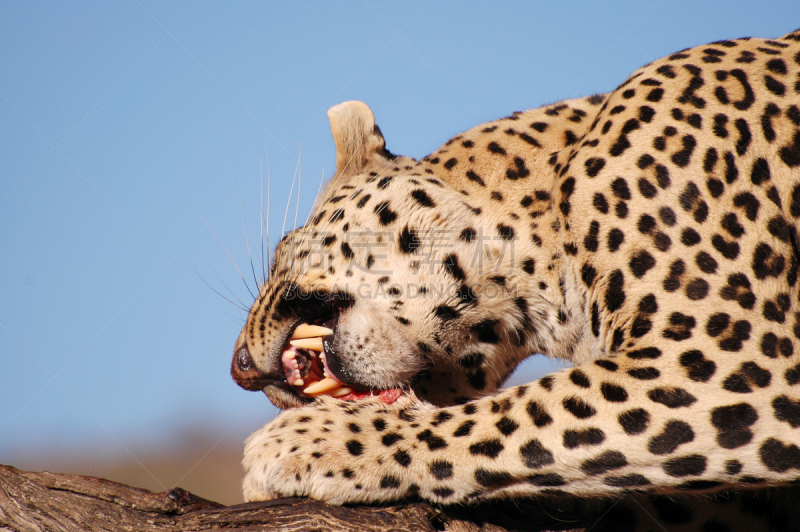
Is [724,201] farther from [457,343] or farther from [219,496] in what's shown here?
[219,496]

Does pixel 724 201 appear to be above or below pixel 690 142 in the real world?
below

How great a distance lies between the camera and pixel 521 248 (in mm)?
4738

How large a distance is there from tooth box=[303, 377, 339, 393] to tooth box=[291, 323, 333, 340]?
318mm

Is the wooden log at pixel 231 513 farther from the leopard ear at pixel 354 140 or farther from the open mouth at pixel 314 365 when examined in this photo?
the leopard ear at pixel 354 140

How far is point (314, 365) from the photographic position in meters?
5.10

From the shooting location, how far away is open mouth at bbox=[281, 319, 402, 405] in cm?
495

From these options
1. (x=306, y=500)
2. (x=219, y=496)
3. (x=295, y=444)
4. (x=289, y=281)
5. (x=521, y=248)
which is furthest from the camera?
(x=219, y=496)

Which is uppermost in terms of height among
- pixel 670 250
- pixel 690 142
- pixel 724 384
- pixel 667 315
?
pixel 690 142

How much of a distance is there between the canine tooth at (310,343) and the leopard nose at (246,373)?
1.06ft

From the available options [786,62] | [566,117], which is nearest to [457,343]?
[566,117]

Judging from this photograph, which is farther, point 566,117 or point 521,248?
point 566,117

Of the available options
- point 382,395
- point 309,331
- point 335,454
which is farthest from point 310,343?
point 335,454

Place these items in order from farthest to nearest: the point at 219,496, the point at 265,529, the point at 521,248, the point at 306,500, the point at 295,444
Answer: the point at 219,496
the point at 521,248
the point at 295,444
the point at 306,500
the point at 265,529

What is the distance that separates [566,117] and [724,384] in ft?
7.98
